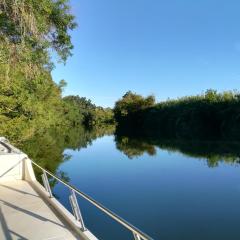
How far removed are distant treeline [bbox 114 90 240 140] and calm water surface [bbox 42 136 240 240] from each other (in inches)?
666

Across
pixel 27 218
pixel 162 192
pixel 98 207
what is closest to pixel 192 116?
pixel 162 192

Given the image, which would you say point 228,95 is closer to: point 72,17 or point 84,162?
point 84,162

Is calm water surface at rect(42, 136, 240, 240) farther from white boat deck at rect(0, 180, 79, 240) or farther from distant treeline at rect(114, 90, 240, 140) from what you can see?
distant treeline at rect(114, 90, 240, 140)

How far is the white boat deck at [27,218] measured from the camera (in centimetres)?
489

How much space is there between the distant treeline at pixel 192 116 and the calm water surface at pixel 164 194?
16911mm

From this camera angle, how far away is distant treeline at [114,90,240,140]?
39444mm

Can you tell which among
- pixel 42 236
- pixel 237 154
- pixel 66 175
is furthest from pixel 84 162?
pixel 42 236

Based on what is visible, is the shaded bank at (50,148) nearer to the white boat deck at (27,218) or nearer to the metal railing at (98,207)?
the white boat deck at (27,218)

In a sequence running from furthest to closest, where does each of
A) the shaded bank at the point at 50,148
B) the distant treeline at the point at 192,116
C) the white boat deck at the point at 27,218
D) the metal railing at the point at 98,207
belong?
the distant treeline at the point at 192,116
the shaded bank at the point at 50,148
the white boat deck at the point at 27,218
the metal railing at the point at 98,207

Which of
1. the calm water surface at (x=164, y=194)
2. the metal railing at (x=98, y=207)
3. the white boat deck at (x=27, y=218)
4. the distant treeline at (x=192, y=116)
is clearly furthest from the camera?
the distant treeline at (x=192, y=116)

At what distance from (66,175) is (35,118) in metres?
9.60

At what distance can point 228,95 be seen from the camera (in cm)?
4191

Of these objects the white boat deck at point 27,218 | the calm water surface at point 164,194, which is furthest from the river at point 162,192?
the white boat deck at point 27,218

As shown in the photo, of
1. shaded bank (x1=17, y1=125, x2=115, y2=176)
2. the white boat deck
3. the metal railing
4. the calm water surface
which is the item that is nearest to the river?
the calm water surface
